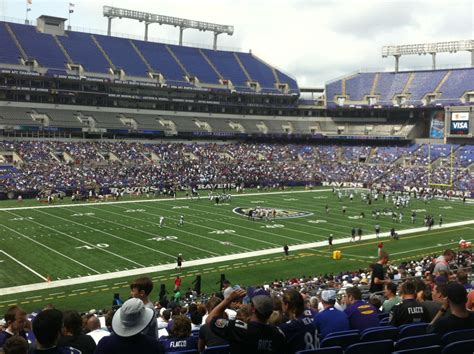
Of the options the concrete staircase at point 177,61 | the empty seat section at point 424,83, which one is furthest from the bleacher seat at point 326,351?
the empty seat section at point 424,83

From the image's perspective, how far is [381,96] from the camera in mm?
80000

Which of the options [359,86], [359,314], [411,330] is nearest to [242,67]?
[359,86]

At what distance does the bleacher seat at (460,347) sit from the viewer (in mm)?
5098

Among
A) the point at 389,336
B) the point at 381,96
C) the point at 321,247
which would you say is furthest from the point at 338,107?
the point at 389,336

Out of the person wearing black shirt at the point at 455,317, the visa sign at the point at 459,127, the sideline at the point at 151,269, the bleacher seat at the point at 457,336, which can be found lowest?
the sideline at the point at 151,269

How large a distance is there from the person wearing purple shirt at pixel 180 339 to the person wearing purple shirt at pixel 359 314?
1.87 m

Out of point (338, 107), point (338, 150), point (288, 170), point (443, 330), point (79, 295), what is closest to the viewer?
point (443, 330)

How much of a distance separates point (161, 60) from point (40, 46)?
55.8 ft

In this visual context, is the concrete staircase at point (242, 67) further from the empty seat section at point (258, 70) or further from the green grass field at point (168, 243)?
the green grass field at point (168, 243)

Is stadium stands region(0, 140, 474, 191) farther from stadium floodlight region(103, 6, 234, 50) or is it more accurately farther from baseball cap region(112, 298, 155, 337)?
baseball cap region(112, 298, 155, 337)

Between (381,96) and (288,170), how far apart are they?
926 inches

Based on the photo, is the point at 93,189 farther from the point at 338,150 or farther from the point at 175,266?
the point at 338,150

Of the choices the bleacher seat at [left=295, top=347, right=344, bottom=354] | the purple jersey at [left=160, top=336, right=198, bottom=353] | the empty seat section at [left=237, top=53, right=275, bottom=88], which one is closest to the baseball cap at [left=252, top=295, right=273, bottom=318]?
the bleacher seat at [left=295, top=347, right=344, bottom=354]

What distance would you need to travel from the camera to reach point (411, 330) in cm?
583
